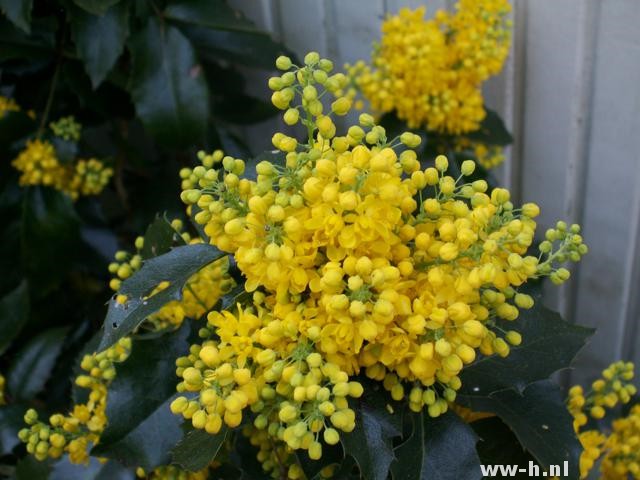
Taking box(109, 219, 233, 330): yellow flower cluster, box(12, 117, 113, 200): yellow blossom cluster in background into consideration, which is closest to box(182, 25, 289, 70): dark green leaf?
box(12, 117, 113, 200): yellow blossom cluster in background

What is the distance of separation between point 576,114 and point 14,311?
103 cm

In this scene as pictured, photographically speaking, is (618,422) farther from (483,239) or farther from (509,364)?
(483,239)

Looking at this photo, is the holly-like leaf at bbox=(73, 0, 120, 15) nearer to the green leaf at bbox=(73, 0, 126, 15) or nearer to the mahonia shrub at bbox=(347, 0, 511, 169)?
the green leaf at bbox=(73, 0, 126, 15)

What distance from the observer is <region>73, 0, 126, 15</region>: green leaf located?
103 centimetres

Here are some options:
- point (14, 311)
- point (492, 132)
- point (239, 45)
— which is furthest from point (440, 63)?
point (14, 311)

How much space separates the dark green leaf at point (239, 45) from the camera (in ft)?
4.05

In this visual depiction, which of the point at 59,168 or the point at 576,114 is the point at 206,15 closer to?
the point at 59,168

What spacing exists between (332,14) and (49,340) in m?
0.76

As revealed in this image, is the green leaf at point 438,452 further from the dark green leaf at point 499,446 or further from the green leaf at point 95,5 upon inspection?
the green leaf at point 95,5

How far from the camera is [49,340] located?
118cm

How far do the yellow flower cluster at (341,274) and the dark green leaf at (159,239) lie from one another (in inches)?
6.6

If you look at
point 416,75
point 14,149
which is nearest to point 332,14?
point 416,75

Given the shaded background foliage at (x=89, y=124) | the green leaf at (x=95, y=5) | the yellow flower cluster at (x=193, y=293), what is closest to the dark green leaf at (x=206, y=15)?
the shaded background foliage at (x=89, y=124)

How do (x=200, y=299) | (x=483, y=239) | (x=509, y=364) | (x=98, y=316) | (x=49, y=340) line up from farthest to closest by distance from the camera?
1. (x=98, y=316)
2. (x=49, y=340)
3. (x=200, y=299)
4. (x=509, y=364)
5. (x=483, y=239)
